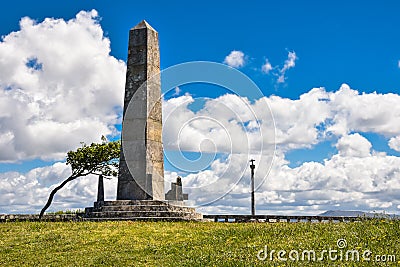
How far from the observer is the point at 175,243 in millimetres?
17484

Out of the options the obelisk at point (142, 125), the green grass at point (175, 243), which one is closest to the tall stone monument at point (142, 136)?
the obelisk at point (142, 125)

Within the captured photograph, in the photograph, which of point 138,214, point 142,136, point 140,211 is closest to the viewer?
point 138,214

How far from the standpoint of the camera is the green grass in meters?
13.3

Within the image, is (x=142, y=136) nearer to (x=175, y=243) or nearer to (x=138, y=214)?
(x=138, y=214)

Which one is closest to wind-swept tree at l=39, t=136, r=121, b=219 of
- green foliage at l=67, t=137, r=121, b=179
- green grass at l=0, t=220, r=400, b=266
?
green foliage at l=67, t=137, r=121, b=179

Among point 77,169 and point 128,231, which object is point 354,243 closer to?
point 128,231

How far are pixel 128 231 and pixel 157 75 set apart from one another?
1082 cm

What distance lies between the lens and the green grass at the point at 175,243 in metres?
13.3

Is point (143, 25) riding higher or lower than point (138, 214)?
higher

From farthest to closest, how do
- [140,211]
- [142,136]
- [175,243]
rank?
[142,136]
[140,211]
[175,243]

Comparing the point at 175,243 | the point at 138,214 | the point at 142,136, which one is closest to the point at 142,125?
Answer: the point at 142,136

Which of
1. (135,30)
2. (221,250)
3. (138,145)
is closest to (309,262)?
(221,250)

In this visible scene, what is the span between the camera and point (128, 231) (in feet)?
66.8

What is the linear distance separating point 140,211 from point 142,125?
188 inches
